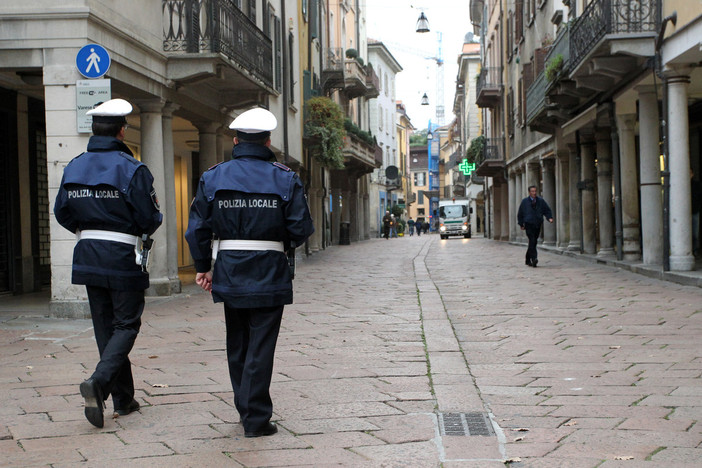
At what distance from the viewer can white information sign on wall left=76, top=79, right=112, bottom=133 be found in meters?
9.85

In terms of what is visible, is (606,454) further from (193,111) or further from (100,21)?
(193,111)

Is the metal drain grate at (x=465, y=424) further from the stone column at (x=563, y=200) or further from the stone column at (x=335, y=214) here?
the stone column at (x=335, y=214)

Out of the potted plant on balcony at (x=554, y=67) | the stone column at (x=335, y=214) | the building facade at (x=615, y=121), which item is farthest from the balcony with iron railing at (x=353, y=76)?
the potted plant on balcony at (x=554, y=67)

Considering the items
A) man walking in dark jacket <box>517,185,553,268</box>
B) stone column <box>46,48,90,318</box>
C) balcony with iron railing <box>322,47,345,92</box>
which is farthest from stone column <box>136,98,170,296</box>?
balcony with iron railing <box>322,47,345,92</box>

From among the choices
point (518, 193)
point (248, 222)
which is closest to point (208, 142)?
point (248, 222)

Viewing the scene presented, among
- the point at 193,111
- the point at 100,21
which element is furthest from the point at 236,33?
the point at 100,21

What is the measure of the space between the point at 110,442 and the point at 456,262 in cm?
1641

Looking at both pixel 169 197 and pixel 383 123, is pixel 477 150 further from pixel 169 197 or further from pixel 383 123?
pixel 169 197

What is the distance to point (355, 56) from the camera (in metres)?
37.0

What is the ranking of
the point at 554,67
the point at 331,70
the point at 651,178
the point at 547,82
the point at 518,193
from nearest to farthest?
the point at 651,178 < the point at 554,67 < the point at 547,82 < the point at 331,70 < the point at 518,193

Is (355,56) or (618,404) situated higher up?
(355,56)

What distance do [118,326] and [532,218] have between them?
13.7 m

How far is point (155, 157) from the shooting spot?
1282 cm

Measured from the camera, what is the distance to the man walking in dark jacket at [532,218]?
57.7ft
